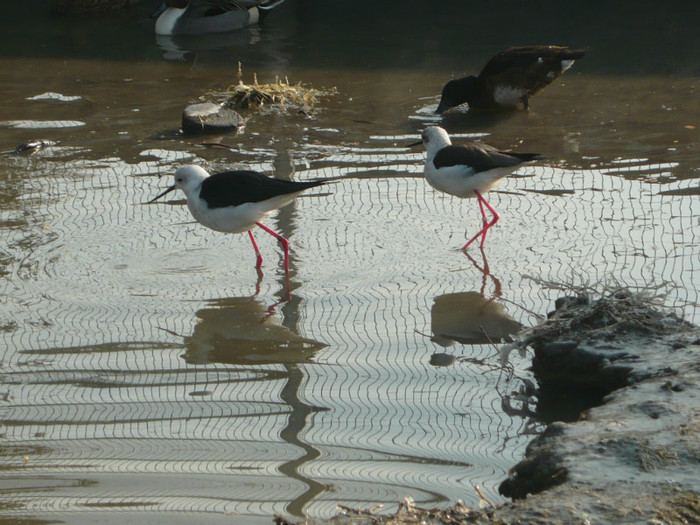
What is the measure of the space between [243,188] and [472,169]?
1612mm

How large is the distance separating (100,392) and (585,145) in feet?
17.9

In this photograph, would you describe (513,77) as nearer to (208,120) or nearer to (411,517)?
(208,120)

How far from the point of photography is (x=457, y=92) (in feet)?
33.2

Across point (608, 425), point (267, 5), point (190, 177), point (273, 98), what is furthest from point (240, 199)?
point (267, 5)

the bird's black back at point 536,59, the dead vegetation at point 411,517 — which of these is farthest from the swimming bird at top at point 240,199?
the bird's black back at point 536,59

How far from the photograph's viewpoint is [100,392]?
192 inches

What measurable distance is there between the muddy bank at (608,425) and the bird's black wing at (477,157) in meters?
1.96

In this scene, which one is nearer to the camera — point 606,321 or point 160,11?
point 606,321

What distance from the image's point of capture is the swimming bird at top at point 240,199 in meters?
6.42

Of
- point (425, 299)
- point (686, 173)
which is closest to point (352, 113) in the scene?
point (686, 173)

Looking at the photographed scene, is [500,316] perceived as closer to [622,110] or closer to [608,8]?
[622,110]

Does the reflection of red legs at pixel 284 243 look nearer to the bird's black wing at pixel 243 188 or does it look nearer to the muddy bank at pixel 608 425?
the bird's black wing at pixel 243 188

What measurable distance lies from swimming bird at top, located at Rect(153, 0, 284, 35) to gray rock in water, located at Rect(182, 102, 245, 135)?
4894 mm

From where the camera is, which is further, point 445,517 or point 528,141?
point 528,141
